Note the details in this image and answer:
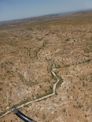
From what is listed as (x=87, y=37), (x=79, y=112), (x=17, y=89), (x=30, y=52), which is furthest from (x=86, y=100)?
(x=87, y=37)

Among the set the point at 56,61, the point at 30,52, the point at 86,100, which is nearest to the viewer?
the point at 86,100

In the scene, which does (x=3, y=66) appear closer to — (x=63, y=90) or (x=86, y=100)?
(x=63, y=90)

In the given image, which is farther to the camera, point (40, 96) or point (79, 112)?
point (40, 96)

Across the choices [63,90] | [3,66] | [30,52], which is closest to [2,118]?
[63,90]

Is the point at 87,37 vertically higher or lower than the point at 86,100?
higher

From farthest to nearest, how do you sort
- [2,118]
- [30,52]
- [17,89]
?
[30,52]
[17,89]
[2,118]

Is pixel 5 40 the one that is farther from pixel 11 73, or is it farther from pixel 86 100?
pixel 86 100
